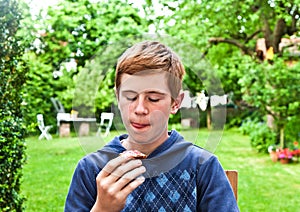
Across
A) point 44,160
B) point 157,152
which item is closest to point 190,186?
point 157,152

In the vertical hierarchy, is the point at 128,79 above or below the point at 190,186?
above

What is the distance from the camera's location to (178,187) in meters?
1.04

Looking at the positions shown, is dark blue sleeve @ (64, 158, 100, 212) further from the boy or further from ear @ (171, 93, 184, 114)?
ear @ (171, 93, 184, 114)

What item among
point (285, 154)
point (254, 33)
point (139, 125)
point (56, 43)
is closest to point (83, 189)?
point (139, 125)

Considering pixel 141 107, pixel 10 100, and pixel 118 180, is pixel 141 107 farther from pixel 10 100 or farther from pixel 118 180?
pixel 10 100

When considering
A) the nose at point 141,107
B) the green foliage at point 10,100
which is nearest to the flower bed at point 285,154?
the green foliage at point 10,100

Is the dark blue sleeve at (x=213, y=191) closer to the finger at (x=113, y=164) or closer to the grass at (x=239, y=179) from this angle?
the finger at (x=113, y=164)

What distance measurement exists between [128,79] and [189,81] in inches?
6.5

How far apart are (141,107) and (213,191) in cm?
33

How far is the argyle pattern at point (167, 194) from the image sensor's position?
104 centimetres

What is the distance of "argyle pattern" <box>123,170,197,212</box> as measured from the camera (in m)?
1.04

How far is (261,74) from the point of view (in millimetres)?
5793

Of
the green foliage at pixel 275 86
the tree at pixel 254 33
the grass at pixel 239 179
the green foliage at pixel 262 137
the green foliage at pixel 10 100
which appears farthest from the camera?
the green foliage at pixel 262 137

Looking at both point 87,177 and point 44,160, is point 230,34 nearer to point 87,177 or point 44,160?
point 44,160
